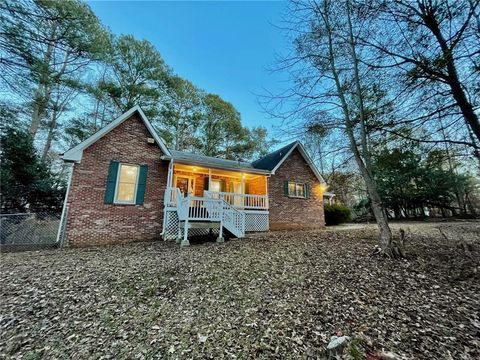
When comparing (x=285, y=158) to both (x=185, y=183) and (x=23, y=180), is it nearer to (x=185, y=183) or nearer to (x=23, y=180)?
(x=185, y=183)

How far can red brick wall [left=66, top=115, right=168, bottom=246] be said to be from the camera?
7523mm

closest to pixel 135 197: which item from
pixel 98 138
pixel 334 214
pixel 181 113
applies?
pixel 98 138

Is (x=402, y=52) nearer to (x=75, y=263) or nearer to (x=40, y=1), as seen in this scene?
(x=40, y=1)

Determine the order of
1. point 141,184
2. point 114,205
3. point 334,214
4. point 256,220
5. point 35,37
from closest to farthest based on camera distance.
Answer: point 35,37
point 114,205
point 141,184
point 256,220
point 334,214

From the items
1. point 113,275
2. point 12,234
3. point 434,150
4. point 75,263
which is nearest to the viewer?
point 113,275

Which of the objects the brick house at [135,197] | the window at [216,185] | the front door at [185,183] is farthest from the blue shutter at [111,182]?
the window at [216,185]

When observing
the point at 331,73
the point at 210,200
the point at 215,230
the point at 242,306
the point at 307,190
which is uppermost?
the point at 331,73

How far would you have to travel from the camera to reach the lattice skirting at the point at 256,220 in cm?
1055

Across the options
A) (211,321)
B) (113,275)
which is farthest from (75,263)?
(211,321)

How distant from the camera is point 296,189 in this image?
12.8 m

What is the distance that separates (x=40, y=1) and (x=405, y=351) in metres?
9.65

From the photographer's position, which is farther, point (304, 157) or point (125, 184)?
point (304, 157)

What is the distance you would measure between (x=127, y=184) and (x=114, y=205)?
97 cm

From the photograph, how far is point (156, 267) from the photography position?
15.9 ft
